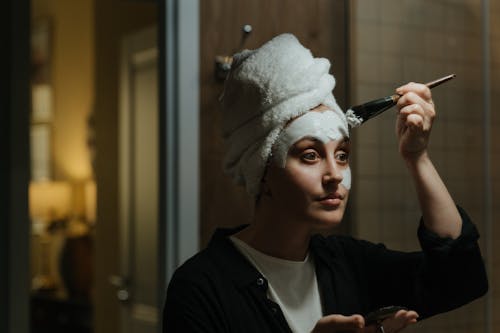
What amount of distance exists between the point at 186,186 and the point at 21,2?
2.23ft

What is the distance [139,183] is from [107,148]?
50 centimetres

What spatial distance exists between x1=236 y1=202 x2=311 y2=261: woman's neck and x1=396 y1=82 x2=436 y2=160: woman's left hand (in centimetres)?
20

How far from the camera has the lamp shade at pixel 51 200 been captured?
4.53 metres

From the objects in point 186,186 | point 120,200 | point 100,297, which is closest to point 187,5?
point 186,186

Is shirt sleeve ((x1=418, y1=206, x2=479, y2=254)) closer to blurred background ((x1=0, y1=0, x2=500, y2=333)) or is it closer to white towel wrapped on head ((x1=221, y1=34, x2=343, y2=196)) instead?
white towel wrapped on head ((x1=221, y1=34, x2=343, y2=196))

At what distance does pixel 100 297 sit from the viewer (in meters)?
3.53

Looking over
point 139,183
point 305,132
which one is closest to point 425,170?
point 305,132

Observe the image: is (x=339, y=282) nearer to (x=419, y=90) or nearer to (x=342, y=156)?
(x=342, y=156)

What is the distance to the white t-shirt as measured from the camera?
1164 mm

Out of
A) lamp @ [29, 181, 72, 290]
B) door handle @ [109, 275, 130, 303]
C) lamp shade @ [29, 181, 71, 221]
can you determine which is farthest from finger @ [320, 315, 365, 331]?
lamp shade @ [29, 181, 71, 221]

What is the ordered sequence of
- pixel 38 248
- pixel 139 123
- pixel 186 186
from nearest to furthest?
pixel 186 186
pixel 139 123
pixel 38 248

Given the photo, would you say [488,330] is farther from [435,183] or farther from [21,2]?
[21,2]

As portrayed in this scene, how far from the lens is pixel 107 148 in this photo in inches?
135

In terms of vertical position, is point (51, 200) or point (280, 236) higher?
point (280, 236)
